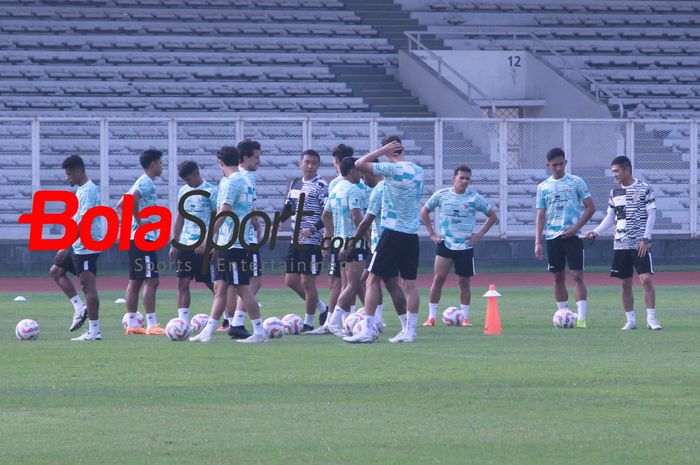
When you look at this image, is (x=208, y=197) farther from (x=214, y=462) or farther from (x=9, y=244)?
(x=9, y=244)

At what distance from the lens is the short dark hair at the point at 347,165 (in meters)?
16.0

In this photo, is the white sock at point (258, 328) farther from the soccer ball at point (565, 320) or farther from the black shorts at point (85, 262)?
the soccer ball at point (565, 320)

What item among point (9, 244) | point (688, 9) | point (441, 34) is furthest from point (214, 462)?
point (688, 9)

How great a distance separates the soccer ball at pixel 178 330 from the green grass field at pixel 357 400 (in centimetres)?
28

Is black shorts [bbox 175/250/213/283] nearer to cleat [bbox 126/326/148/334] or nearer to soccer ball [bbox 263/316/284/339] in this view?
cleat [bbox 126/326/148/334]

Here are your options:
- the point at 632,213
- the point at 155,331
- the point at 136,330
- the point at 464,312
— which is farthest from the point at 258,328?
the point at 632,213

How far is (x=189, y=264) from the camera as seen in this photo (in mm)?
16734

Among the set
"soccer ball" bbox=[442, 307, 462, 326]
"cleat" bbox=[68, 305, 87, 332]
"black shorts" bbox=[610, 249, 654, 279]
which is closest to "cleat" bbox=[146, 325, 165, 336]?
"cleat" bbox=[68, 305, 87, 332]

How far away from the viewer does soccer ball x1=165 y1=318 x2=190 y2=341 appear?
51.9ft

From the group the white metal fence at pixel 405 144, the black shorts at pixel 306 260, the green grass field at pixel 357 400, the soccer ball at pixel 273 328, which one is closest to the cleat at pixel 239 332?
the green grass field at pixel 357 400

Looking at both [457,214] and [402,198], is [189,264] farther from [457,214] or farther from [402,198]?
[457,214]

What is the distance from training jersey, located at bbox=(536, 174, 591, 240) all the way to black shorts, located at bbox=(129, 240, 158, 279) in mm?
5043

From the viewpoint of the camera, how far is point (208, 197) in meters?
16.7

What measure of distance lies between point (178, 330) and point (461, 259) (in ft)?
14.5
